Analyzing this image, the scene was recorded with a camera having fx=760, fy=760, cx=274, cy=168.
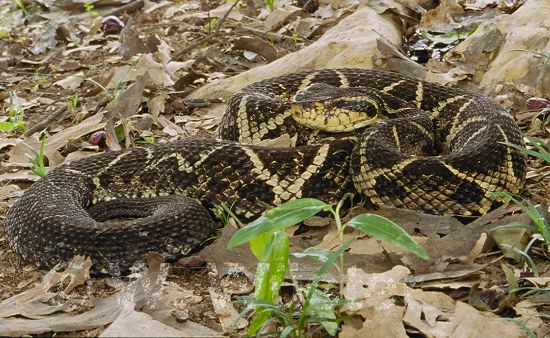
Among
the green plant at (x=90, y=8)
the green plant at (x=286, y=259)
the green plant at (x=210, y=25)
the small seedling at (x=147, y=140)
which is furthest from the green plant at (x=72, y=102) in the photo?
the green plant at (x=286, y=259)

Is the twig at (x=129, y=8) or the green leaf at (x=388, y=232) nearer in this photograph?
the green leaf at (x=388, y=232)

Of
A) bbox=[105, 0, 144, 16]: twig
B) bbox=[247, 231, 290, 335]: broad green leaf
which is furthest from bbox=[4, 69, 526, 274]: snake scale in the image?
bbox=[105, 0, 144, 16]: twig

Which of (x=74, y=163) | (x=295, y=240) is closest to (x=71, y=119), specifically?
(x=74, y=163)

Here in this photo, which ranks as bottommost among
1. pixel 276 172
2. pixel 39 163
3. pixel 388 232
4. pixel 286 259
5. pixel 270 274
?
pixel 39 163

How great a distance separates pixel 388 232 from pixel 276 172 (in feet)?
7.13

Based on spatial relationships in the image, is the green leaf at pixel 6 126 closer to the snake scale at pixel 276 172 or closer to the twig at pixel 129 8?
the snake scale at pixel 276 172

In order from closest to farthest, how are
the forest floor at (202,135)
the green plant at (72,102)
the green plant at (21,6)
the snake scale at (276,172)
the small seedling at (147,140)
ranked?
the forest floor at (202,135)
the snake scale at (276,172)
the small seedling at (147,140)
the green plant at (72,102)
the green plant at (21,6)

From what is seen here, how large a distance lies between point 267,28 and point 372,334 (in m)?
6.27

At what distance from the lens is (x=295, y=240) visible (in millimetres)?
5211

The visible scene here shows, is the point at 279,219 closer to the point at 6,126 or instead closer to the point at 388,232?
the point at 388,232

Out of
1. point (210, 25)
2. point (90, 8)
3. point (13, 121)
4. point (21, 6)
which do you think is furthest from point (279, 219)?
point (21, 6)

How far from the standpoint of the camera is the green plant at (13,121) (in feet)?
24.9

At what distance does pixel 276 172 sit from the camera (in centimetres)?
566

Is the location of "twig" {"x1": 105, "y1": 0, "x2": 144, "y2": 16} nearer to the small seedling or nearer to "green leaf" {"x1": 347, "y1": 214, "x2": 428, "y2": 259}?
the small seedling
